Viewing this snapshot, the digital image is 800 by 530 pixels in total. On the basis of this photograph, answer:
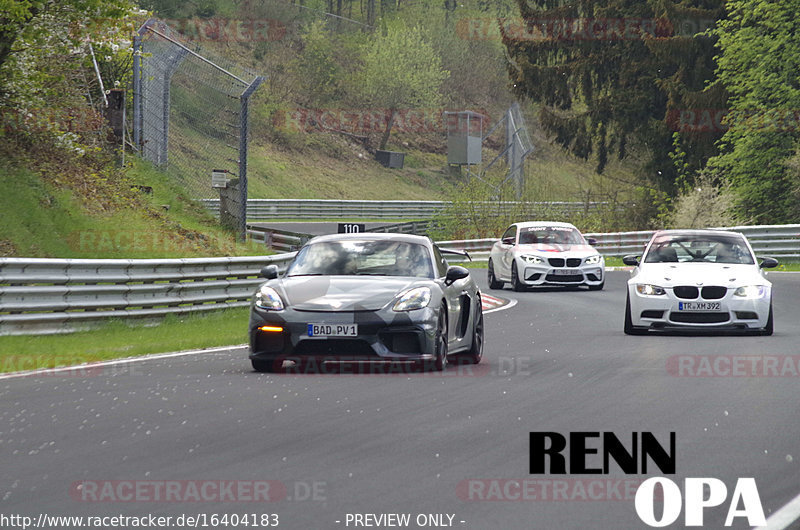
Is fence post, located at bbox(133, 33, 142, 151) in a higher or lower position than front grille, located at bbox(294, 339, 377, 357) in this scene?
higher

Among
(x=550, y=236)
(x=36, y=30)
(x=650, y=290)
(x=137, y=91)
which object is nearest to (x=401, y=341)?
(x=650, y=290)

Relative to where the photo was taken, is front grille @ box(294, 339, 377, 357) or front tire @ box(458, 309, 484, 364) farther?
front tire @ box(458, 309, 484, 364)

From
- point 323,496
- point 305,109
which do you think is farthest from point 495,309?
point 305,109

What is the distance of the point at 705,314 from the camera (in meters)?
16.7

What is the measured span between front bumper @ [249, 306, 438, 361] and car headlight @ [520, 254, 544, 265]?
1563 centimetres

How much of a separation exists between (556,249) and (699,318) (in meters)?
11.6

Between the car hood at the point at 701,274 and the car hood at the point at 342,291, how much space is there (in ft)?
16.3

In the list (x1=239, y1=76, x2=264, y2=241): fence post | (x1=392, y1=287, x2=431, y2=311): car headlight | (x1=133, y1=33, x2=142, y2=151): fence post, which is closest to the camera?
(x1=392, y1=287, x2=431, y2=311): car headlight

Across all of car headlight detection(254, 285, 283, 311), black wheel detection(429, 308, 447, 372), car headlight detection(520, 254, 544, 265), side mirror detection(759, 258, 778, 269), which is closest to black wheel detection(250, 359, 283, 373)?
car headlight detection(254, 285, 283, 311)

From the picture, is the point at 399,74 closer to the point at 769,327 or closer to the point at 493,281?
the point at 493,281

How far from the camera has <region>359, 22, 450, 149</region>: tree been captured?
95.1 m

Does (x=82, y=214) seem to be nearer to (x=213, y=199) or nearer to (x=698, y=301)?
(x=213, y=199)

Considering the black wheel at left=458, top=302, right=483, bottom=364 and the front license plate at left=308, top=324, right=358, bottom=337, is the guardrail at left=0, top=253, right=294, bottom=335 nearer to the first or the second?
the front license plate at left=308, top=324, right=358, bottom=337

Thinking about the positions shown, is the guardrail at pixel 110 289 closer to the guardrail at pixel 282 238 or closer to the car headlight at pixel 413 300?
the car headlight at pixel 413 300
